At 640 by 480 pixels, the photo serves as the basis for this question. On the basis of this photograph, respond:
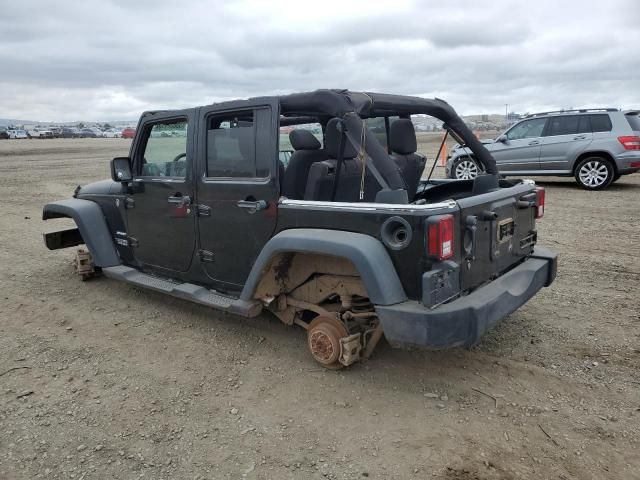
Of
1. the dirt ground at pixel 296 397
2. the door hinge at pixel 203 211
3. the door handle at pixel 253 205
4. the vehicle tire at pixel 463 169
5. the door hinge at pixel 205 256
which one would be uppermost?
the vehicle tire at pixel 463 169

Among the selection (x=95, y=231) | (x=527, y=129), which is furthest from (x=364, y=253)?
(x=527, y=129)

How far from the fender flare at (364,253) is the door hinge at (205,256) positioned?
1036 mm

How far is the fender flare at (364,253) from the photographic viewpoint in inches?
119

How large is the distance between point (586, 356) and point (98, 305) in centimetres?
426

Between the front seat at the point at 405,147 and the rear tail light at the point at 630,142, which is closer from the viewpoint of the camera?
the front seat at the point at 405,147

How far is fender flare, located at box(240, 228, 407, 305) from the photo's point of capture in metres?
3.03

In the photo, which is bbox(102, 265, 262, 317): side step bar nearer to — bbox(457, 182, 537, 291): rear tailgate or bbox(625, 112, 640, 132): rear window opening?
bbox(457, 182, 537, 291): rear tailgate

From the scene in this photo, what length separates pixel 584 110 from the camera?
1147 cm

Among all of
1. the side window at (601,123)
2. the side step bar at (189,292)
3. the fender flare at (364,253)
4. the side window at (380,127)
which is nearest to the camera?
the fender flare at (364,253)

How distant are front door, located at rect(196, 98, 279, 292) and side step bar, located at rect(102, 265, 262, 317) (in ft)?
0.44

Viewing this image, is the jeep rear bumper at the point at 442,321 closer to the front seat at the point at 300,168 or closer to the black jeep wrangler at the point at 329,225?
the black jeep wrangler at the point at 329,225

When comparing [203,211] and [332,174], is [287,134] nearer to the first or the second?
[332,174]

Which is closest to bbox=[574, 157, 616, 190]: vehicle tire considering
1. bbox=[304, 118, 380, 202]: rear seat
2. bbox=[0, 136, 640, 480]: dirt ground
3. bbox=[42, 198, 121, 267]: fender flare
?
bbox=[0, 136, 640, 480]: dirt ground

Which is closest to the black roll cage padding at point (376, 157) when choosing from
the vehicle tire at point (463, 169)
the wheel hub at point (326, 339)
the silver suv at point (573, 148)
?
the wheel hub at point (326, 339)
